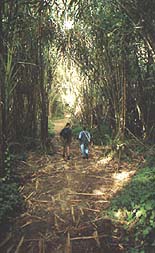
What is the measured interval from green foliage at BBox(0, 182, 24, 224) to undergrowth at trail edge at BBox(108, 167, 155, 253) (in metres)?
1.22

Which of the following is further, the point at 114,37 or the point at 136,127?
the point at 136,127

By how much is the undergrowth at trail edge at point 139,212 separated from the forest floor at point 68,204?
0.42ft

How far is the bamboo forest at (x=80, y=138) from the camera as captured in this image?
4188mm

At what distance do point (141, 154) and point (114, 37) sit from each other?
90.0 inches

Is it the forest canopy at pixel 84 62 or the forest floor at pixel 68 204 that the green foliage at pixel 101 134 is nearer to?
the forest canopy at pixel 84 62

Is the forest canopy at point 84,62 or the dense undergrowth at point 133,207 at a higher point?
the forest canopy at point 84,62

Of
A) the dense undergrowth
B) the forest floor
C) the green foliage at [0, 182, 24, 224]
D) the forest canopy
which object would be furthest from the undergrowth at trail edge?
the forest canopy

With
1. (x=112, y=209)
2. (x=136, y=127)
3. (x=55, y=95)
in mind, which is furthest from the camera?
(x=55, y=95)

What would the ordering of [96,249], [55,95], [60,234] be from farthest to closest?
[55,95], [60,234], [96,249]

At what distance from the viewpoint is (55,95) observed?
16.0 meters

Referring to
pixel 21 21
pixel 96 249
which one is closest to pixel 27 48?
pixel 21 21

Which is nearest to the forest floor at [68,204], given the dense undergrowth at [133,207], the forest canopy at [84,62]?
the dense undergrowth at [133,207]

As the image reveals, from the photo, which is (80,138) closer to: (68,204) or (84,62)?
(84,62)

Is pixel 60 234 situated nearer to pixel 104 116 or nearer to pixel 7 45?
pixel 7 45
